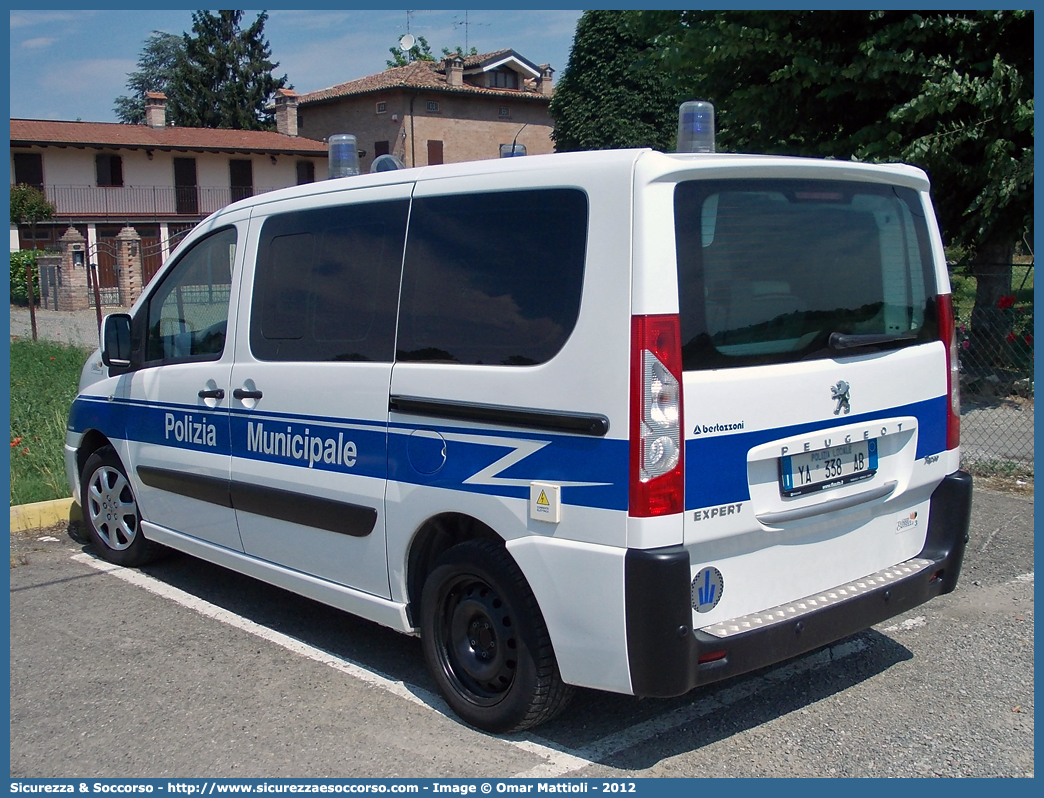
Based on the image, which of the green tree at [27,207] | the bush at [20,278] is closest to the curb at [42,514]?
the bush at [20,278]

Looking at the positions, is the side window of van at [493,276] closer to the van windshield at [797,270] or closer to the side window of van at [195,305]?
the van windshield at [797,270]

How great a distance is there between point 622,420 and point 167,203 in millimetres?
45303

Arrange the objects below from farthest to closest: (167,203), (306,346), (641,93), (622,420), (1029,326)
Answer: (167,203), (641,93), (1029,326), (306,346), (622,420)

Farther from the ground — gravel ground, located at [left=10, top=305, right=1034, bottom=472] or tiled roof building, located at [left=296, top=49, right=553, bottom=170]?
tiled roof building, located at [left=296, top=49, right=553, bottom=170]

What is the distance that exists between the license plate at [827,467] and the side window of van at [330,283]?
158 centimetres

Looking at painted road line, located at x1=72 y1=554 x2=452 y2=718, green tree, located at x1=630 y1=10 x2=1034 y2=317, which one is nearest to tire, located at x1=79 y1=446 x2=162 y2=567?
painted road line, located at x1=72 y1=554 x2=452 y2=718

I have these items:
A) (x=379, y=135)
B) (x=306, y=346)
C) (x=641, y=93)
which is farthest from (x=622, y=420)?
(x=379, y=135)

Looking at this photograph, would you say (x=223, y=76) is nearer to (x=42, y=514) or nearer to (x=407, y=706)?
(x=42, y=514)

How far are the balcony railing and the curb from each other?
3863 cm

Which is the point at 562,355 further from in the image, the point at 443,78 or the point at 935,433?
the point at 443,78

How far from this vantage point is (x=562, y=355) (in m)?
3.31

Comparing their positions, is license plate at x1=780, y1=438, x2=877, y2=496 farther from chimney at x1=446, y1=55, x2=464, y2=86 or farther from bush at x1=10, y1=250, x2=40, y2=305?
chimney at x1=446, y1=55, x2=464, y2=86

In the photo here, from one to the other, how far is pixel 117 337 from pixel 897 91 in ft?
24.6

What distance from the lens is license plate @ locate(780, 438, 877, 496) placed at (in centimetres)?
344
